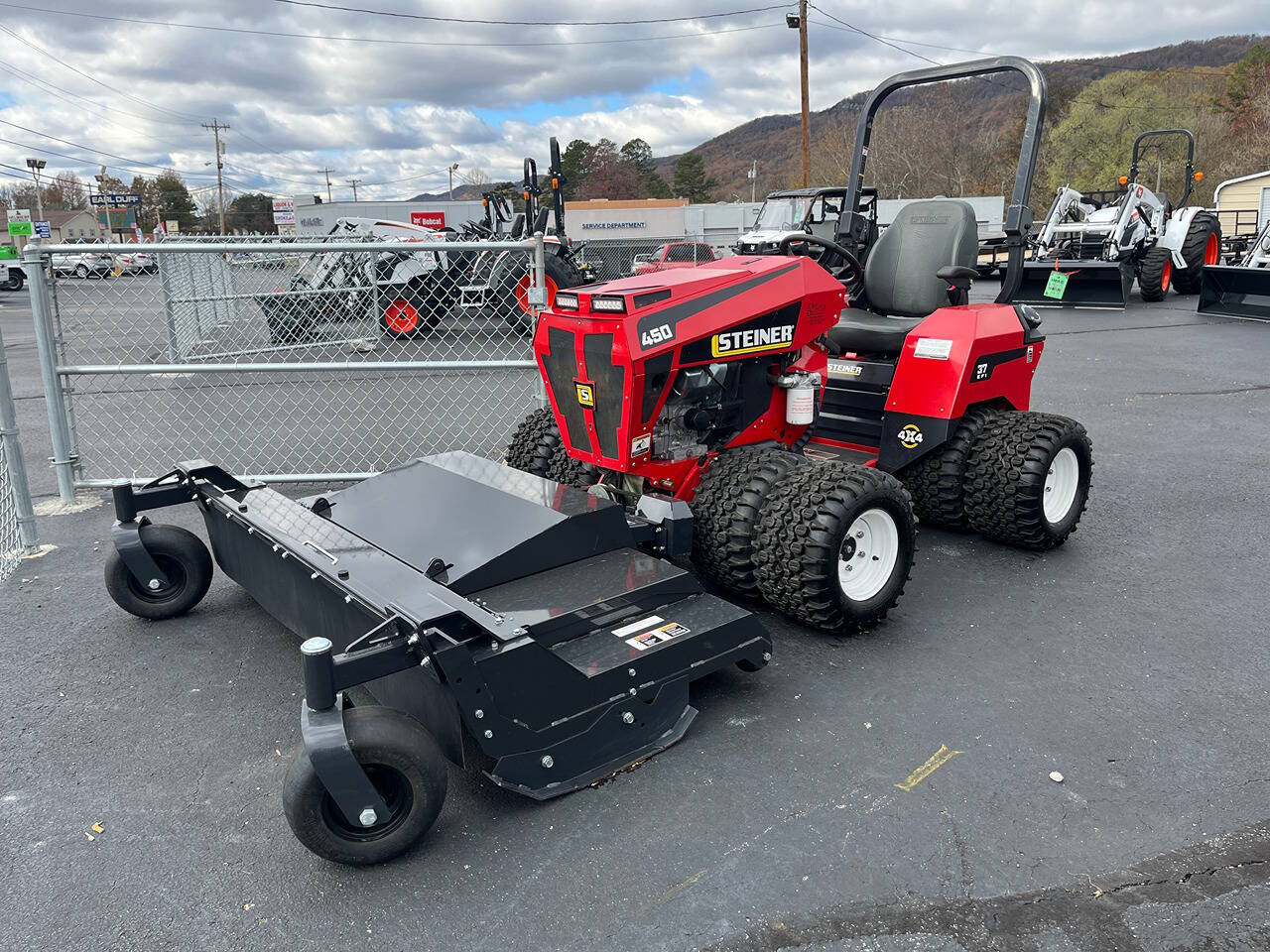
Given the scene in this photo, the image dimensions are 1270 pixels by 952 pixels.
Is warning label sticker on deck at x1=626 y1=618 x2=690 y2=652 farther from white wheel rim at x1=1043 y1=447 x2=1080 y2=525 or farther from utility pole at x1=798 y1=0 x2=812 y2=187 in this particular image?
utility pole at x1=798 y1=0 x2=812 y2=187

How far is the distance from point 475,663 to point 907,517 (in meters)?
2.15

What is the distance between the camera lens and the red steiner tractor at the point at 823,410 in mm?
3842

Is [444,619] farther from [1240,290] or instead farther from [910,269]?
[1240,290]

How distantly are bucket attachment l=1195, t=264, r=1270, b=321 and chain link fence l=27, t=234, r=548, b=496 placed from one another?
11.2 m

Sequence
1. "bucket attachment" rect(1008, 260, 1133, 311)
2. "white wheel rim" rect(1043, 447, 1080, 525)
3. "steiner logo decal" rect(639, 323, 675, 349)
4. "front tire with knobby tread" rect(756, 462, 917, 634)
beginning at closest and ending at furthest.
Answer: "front tire with knobby tread" rect(756, 462, 917, 634) → "steiner logo decal" rect(639, 323, 675, 349) → "white wheel rim" rect(1043, 447, 1080, 525) → "bucket attachment" rect(1008, 260, 1133, 311)

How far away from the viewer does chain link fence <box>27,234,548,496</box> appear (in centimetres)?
570

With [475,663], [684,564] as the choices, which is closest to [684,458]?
[684,564]

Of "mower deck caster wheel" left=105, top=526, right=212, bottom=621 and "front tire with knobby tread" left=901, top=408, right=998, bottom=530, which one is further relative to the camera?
"front tire with knobby tread" left=901, top=408, right=998, bottom=530

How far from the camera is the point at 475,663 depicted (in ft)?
8.65

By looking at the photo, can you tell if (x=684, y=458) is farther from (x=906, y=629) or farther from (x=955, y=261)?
(x=955, y=261)

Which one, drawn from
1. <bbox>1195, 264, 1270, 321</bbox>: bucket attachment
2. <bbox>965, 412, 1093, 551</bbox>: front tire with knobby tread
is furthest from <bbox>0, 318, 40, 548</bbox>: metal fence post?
<bbox>1195, 264, 1270, 321</bbox>: bucket attachment

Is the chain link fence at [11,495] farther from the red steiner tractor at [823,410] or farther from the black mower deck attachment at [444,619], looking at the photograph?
the red steiner tractor at [823,410]

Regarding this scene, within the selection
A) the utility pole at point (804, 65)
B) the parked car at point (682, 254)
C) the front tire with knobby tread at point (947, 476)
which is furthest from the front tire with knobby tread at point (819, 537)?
the utility pole at point (804, 65)

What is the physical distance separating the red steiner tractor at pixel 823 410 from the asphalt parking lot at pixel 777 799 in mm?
411
